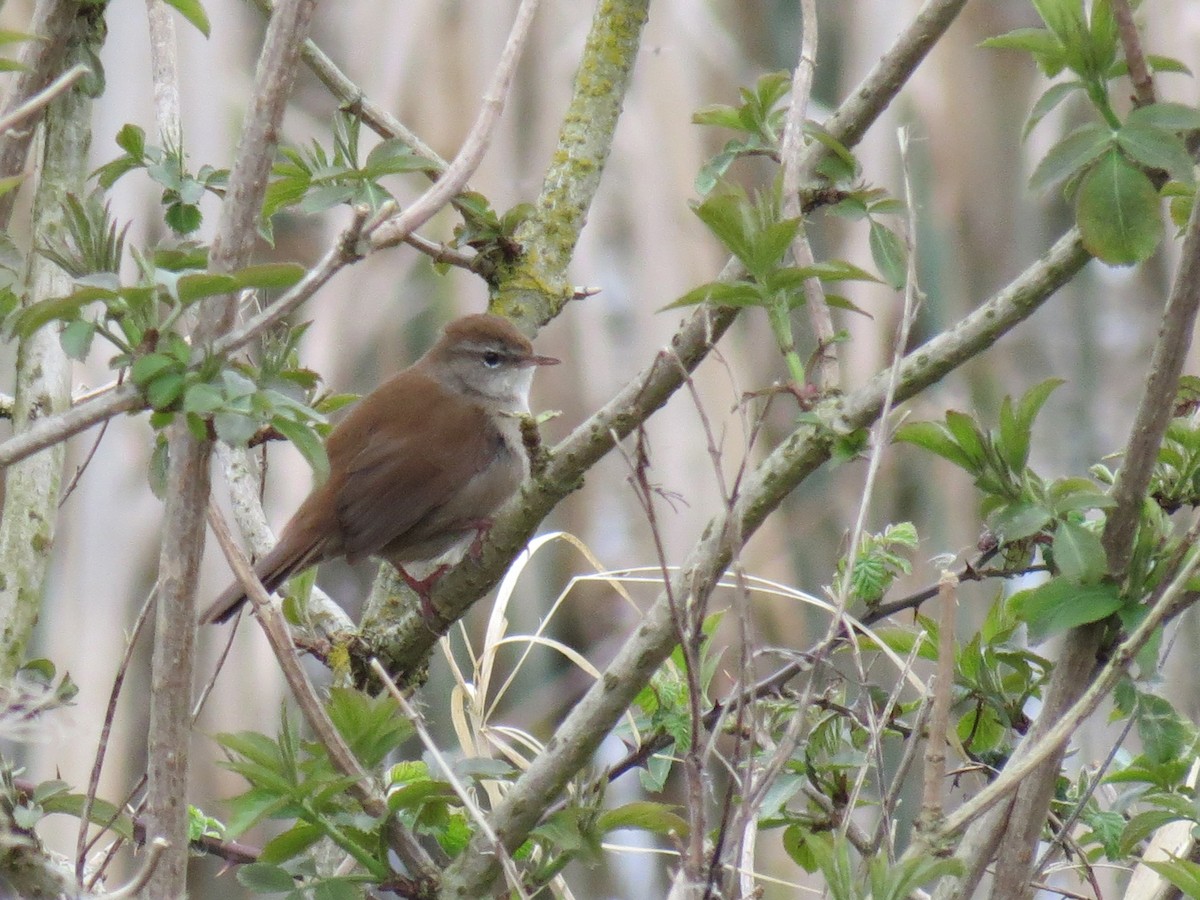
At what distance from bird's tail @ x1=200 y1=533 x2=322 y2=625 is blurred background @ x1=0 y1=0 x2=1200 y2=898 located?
143 cm

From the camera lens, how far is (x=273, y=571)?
330 cm

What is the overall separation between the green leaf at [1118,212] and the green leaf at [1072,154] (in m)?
0.02

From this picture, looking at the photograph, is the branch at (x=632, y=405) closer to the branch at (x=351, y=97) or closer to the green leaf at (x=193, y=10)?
the branch at (x=351, y=97)

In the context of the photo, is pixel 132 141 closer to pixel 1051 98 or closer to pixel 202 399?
pixel 202 399

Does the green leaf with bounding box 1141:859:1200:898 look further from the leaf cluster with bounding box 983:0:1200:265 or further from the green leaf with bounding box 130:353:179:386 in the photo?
the green leaf with bounding box 130:353:179:386

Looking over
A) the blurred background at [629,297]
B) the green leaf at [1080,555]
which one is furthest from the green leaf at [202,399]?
the blurred background at [629,297]

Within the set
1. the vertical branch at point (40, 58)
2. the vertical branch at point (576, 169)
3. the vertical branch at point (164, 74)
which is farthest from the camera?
the vertical branch at point (576, 169)

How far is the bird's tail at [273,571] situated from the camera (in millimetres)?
3225

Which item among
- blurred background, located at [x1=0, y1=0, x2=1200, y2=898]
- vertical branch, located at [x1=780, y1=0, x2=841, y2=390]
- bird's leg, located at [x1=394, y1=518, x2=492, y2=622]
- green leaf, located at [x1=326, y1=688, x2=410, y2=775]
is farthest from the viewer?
blurred background, located at [x1=0, y1=0, x2=1200, y2=898]

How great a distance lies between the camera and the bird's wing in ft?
12.9

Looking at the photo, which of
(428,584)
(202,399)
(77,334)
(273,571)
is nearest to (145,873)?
(202,399)

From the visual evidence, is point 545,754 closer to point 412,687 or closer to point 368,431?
point 412,687

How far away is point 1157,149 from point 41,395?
1642 millimetres

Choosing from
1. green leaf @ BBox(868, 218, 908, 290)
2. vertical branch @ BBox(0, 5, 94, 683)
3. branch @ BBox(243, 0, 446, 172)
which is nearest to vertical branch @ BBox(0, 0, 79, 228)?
vertical branch @ BBox(0, 5, 94, 683)
